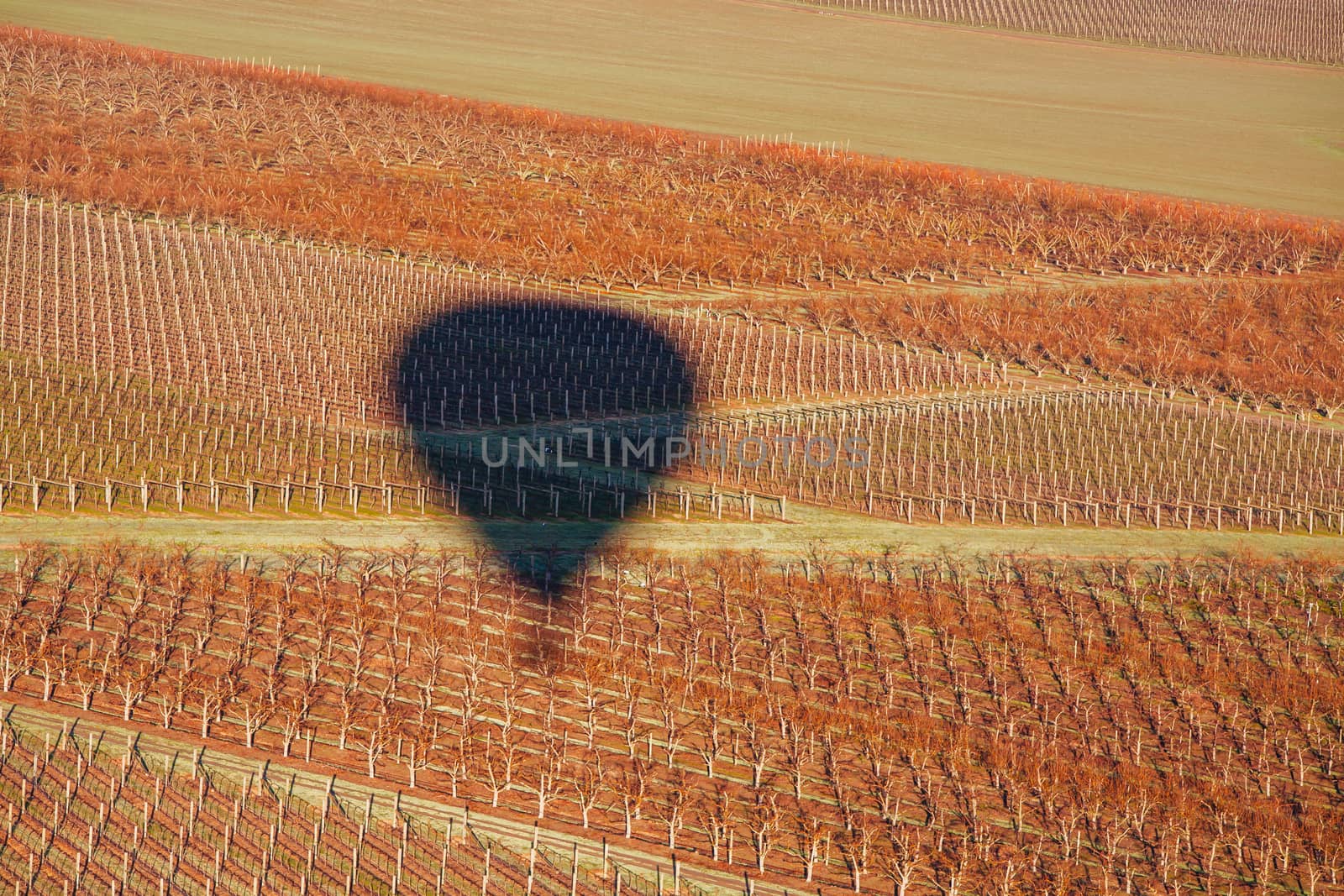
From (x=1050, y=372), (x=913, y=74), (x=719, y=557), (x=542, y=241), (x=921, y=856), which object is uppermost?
(x=921, y=856)

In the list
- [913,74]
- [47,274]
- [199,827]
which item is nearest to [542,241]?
[47,274]

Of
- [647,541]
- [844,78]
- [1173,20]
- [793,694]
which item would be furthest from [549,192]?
[1173,20]

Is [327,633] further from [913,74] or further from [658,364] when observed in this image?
[913,74]

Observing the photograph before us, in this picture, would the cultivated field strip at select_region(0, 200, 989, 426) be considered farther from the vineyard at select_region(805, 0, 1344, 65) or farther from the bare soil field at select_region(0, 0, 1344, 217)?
the vineyard at select_region(805, 0, 1344, 65)

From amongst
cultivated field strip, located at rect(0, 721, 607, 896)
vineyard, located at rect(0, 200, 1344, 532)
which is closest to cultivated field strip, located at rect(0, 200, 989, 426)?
vineyard, located at rect(0, 200, 1344, 532)

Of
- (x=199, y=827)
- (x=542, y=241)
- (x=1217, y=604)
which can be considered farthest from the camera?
(x=542, y=241)

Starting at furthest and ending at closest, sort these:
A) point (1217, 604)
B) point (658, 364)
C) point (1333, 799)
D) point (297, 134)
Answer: point (297, 134), point (658, 364), point (1217, 604), point (1333, 799)
